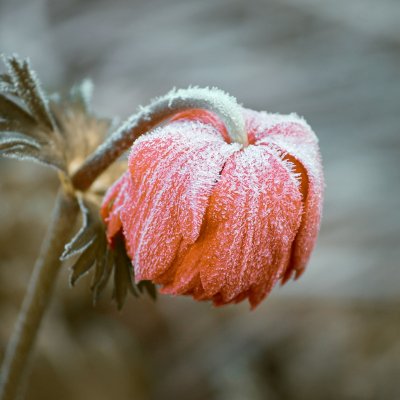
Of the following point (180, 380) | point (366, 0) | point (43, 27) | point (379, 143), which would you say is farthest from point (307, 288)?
point (43, 27)

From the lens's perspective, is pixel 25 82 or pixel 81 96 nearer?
pixel 25 82

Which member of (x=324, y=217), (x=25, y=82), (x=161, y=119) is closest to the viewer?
(x=161, y=119)

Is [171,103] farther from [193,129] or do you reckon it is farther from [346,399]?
[346,399]

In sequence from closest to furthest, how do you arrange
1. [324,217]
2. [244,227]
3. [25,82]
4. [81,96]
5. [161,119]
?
[244,227], [161,119], [25,82], [81,96], [324,217]

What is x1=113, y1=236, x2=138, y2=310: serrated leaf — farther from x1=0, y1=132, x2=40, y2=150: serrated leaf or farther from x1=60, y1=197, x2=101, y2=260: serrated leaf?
x1=0, y1=132, x2=40, y2=150: serrated leaf

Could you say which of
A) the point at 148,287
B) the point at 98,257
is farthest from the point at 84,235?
the point at 148,287

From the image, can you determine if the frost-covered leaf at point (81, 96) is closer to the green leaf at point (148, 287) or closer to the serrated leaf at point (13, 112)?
the serrated leaf at point (13, 112)

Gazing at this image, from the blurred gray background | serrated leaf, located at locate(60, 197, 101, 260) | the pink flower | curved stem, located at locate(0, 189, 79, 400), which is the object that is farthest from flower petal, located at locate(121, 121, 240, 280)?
the blurred gray background

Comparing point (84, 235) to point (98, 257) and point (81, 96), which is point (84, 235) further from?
point (81, 96)
